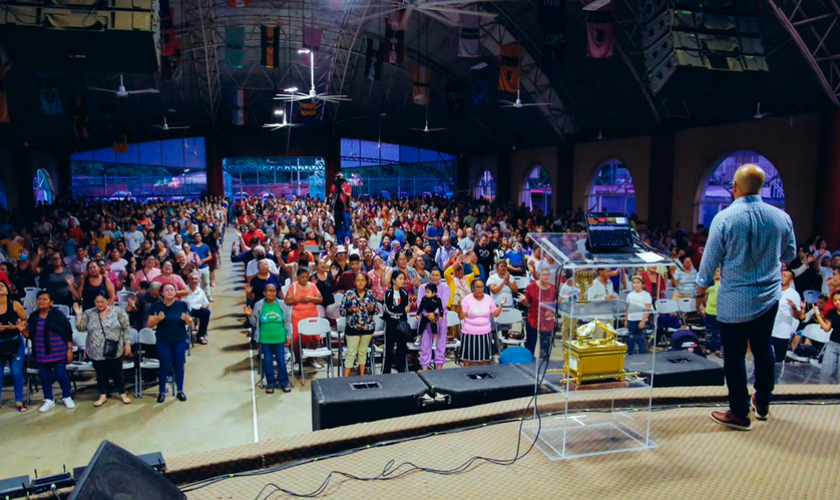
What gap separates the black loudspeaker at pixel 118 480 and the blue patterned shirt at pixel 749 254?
8.96ft

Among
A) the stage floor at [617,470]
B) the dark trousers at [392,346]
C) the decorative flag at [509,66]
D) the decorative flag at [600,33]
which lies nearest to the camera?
the stage floor at [617,470]

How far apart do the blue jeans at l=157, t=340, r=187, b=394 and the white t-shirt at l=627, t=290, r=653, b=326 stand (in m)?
5.33

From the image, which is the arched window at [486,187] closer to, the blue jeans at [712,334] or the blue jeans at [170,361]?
the blue jeans at [712,334]

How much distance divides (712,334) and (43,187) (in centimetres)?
3086

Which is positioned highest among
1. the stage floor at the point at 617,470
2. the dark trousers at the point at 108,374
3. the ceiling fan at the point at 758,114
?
the ceiling fan at the point at 758,114

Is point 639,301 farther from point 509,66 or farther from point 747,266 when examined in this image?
point 509,66

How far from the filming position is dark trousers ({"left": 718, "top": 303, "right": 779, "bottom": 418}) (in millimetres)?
3027

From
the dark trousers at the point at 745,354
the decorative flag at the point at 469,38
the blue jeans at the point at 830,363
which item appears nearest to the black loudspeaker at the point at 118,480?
the dark trousers at the point at 745,354

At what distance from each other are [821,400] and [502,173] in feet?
86.3

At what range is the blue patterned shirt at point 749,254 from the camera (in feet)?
9.64

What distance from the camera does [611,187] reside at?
2241cm

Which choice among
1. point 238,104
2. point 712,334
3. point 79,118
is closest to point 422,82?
point 238,104

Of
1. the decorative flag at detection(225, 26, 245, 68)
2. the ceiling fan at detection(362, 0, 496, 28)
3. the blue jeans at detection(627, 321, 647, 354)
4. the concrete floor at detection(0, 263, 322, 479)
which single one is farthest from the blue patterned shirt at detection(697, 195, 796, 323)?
the decorative flag at detection(225, 26, 245, 68)

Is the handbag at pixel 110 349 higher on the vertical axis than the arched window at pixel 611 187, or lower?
lower
